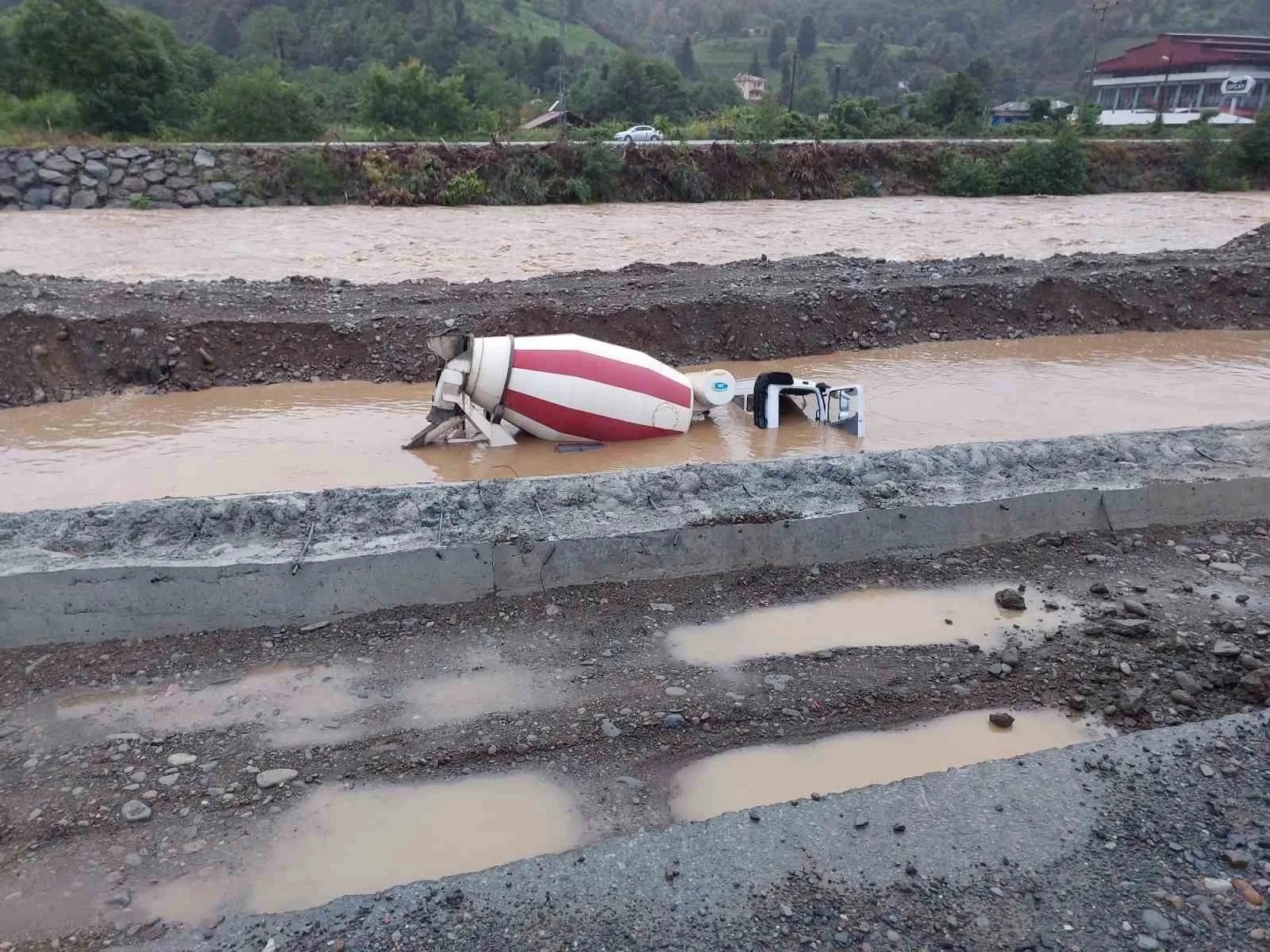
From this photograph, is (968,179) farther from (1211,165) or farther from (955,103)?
(955,103)

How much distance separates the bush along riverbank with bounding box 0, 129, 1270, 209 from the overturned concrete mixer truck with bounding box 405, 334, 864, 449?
699 inches

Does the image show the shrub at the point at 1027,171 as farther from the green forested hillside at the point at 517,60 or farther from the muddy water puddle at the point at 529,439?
the muddy water puddle at the point at 529,439

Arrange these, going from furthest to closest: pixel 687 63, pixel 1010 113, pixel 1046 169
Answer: pixel 687 63 → pixel 1010 113 → pixel 1046 169

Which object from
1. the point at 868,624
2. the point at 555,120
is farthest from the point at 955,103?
the point at 868,624

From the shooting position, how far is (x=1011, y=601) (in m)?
4.86

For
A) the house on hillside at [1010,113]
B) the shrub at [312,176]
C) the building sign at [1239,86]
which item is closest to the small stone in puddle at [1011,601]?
the shrub at [312,176]

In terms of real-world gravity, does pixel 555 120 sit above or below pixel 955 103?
below

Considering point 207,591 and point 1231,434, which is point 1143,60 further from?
point 207,591

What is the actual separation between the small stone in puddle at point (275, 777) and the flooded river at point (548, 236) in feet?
35.8

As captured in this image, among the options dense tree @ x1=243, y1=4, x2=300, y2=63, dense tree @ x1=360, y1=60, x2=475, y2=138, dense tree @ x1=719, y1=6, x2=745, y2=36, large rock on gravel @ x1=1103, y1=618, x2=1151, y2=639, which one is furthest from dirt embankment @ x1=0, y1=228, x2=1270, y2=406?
dense tree @ x1=719, y1=6, x2=745, y2=36

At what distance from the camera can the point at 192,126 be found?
2588 centimetres

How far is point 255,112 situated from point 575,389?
23.7 m

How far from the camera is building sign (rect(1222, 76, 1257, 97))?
63.2m

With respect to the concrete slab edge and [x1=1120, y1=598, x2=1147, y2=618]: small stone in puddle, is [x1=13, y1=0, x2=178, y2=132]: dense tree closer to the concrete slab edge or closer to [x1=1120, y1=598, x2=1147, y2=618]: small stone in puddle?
the concrete slab edge
